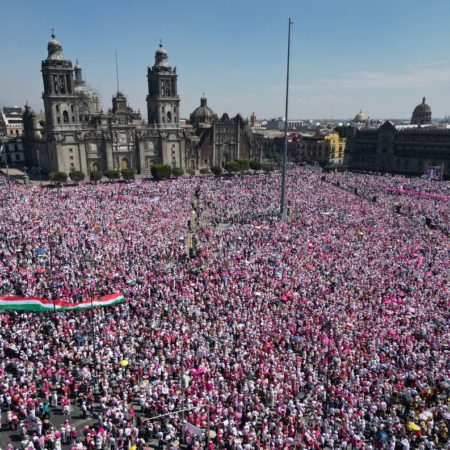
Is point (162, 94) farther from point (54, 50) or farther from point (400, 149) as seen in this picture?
point (400, 149)

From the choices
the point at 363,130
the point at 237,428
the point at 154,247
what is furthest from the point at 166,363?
the point at 363,130

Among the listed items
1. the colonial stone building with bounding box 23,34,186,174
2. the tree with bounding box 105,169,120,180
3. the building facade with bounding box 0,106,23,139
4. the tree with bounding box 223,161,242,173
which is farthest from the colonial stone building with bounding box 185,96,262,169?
the building facade with bounding box 0,106,23,139

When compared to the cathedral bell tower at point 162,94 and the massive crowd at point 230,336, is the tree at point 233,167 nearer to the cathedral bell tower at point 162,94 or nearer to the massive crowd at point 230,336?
the cathedral bell tower at point 162,94

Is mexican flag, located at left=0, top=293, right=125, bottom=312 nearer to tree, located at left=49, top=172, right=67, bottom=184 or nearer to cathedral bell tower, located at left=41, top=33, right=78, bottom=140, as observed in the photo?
tree, located at left=49, top=172, right=67, bottom=184

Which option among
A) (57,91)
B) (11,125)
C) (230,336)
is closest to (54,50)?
(57,91)

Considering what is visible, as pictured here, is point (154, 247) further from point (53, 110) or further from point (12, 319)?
point (53, 110)

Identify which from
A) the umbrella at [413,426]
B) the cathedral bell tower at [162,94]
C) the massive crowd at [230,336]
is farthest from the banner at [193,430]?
the cathedral bell tower at [162,94]
